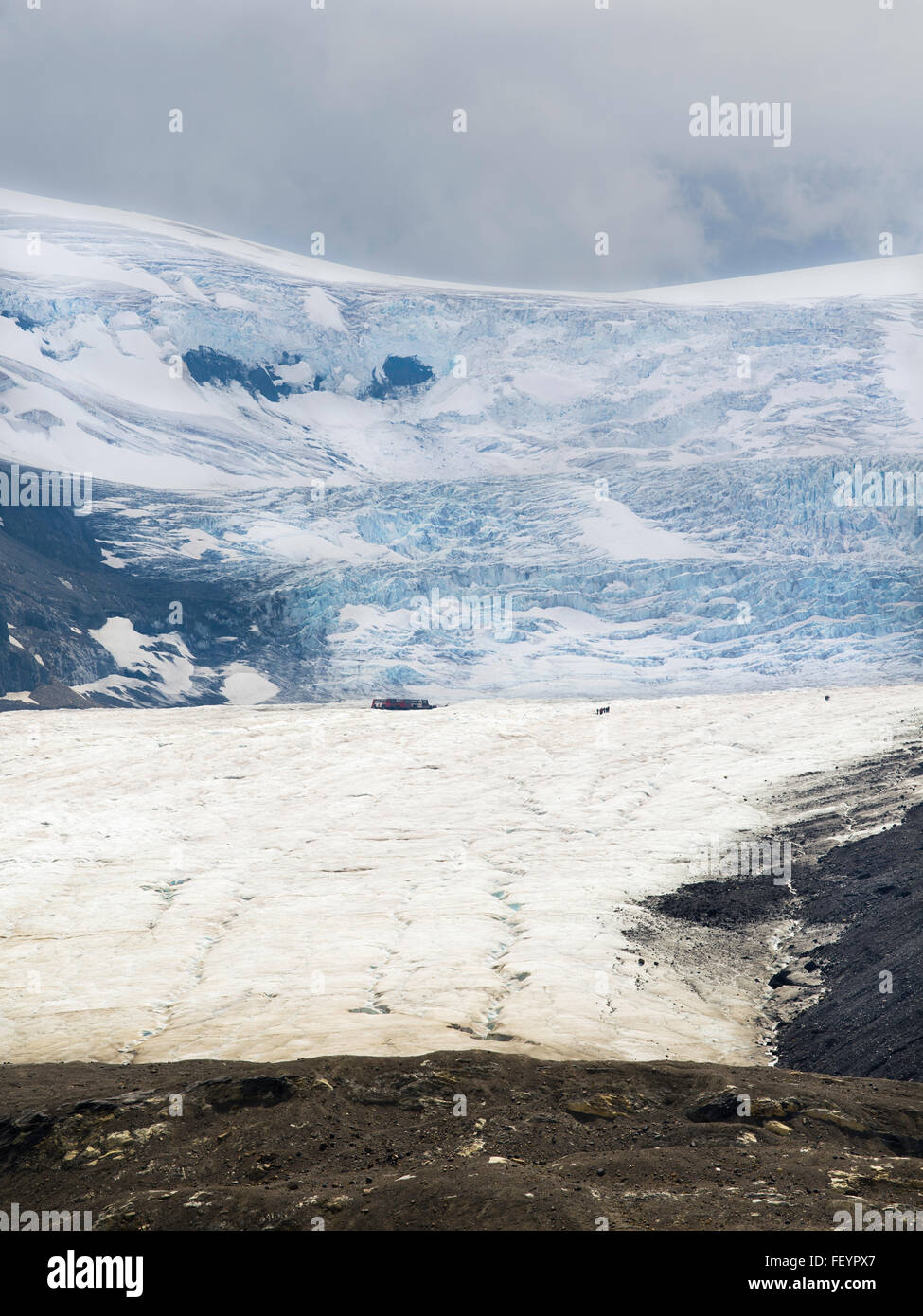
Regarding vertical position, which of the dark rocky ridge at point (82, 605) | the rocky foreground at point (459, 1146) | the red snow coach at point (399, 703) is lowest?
the red snow coach at point (399, 703)

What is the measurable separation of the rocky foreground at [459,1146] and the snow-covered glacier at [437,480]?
3167 inches

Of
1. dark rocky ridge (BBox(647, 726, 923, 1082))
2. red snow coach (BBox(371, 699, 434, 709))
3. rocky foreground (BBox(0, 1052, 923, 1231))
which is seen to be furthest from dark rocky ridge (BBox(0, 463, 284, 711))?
rocky foreground (BBox(0, 1052, 923, 1231))

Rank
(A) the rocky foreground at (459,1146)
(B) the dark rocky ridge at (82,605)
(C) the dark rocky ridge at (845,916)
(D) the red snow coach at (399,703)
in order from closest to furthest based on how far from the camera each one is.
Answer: (A) the rocky foreground at (459,1146) → (C) the dark rocky ridge at (845,916) → (D) the red snow coach at (399,703) → (B) the dark rocky ridge at (82,605)

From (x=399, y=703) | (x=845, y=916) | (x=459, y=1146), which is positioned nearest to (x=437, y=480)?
(x=399, y=703)

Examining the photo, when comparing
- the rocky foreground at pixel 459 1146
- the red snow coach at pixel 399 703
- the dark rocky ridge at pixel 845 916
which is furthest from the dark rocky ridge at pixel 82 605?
the rocky foreground at pixel 459 1146

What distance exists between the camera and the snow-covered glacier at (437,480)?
104312 millimetres

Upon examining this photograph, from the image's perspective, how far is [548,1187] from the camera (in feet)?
33.7

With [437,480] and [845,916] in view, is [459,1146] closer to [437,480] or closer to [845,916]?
[845,916]

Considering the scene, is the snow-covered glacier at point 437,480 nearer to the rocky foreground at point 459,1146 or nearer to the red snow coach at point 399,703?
the red snow coach at point 399,703

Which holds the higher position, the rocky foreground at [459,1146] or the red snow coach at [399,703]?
the rocky foreground at [459,1146]

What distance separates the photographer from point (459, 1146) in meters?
12.1

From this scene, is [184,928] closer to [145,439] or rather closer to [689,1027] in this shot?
[689,1027]

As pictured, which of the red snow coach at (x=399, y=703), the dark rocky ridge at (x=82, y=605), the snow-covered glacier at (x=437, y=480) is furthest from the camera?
the snow-covered glacier at (x=437, y=480)

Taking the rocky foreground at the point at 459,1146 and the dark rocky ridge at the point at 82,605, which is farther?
the dark rocky ridge at the point at 82,605
